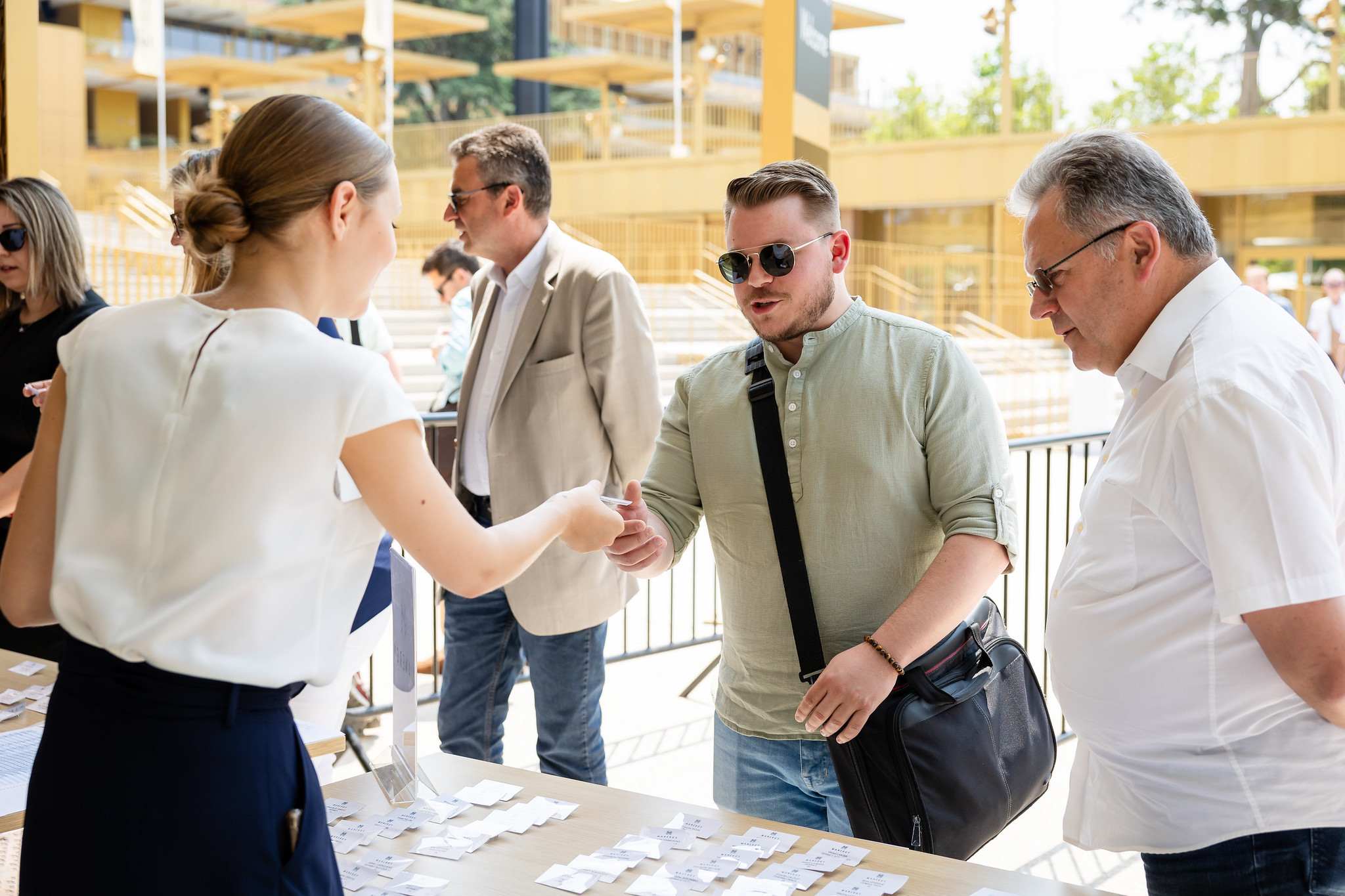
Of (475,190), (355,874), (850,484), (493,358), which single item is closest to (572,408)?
(493,358)

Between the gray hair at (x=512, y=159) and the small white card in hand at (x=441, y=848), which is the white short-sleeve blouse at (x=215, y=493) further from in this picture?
the gray hair at (x=512, y=159)

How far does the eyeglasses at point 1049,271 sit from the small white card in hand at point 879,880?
3.01 ft

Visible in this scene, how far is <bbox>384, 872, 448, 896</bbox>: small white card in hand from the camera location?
1746 millimetres

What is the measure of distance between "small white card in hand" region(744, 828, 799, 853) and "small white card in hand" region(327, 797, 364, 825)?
0.70 meters

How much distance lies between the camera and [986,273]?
26203 mm

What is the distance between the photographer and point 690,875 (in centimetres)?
177

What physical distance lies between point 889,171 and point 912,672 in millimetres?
25456

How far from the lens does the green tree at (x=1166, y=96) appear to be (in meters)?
25.2

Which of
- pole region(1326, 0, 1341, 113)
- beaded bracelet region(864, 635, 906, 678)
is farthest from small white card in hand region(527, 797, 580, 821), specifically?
pole region(1326, 0, 1341, 113)

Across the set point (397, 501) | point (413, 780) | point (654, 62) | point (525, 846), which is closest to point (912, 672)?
point (525, 846)

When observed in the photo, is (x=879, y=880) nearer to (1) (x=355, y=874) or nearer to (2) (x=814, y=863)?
(2) (x=814, y=863)

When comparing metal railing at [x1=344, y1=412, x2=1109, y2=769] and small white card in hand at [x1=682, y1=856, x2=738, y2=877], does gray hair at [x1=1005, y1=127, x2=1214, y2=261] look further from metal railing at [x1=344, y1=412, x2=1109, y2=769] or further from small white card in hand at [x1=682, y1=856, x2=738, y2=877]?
metal railing at [x1=344, y1=412, x2=1109, y2=769]

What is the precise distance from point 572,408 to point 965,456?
5.01 feet

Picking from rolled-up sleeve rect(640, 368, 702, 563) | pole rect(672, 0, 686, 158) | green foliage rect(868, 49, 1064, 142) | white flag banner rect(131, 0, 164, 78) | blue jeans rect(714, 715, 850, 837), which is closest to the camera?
blue jeans rect(714, 715, 850, 837)
